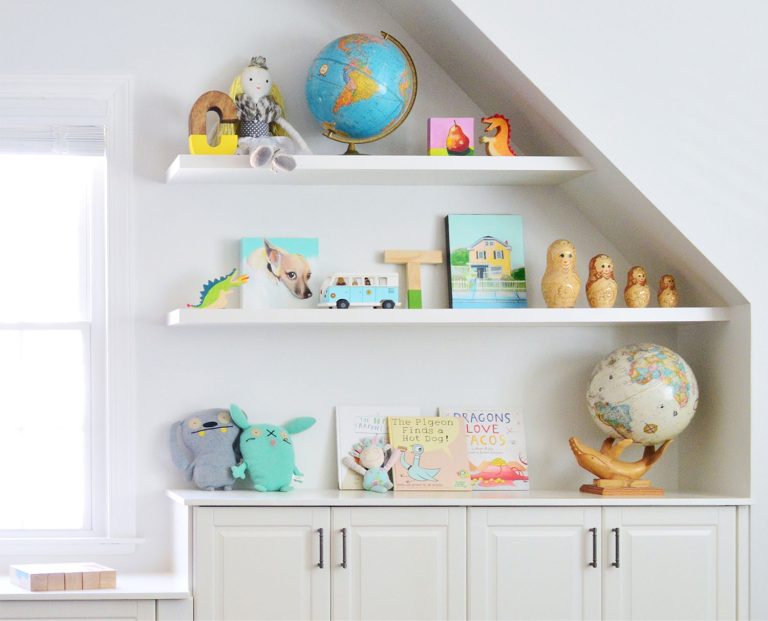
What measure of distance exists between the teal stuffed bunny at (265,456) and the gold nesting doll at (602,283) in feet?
3.17

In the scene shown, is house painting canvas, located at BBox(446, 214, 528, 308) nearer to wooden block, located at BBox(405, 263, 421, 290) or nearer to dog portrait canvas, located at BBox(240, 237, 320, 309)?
wooden block, located at BBox(405, 263, 421, 290)

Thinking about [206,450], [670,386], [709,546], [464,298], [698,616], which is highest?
[464,298]

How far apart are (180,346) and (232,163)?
1.95 ft

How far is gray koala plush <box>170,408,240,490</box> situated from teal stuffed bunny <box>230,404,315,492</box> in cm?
3

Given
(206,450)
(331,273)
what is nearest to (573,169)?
(331,273)

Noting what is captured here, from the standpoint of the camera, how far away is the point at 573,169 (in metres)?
2.97

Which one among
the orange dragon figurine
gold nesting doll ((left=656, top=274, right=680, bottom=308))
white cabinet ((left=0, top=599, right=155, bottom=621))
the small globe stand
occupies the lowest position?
white cabinet ((left=0, top=599, right=155, bottom=621))

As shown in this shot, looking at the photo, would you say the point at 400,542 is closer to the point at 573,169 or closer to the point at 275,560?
the point at 275,560

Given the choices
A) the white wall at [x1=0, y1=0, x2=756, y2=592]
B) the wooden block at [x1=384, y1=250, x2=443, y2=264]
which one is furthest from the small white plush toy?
the wooden block at [x1=384, y1=250, x2=443, y2=264]

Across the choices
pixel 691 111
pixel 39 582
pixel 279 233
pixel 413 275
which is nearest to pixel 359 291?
pixel 413 275

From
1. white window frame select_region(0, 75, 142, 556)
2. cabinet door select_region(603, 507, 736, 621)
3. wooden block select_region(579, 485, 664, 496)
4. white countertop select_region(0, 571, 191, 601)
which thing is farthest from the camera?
white window frame select_region(0, 75, 142, 556)

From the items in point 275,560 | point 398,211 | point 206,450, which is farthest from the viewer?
point 398,211

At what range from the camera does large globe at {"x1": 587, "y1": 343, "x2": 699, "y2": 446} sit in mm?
2920

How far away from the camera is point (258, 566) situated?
2.80m
